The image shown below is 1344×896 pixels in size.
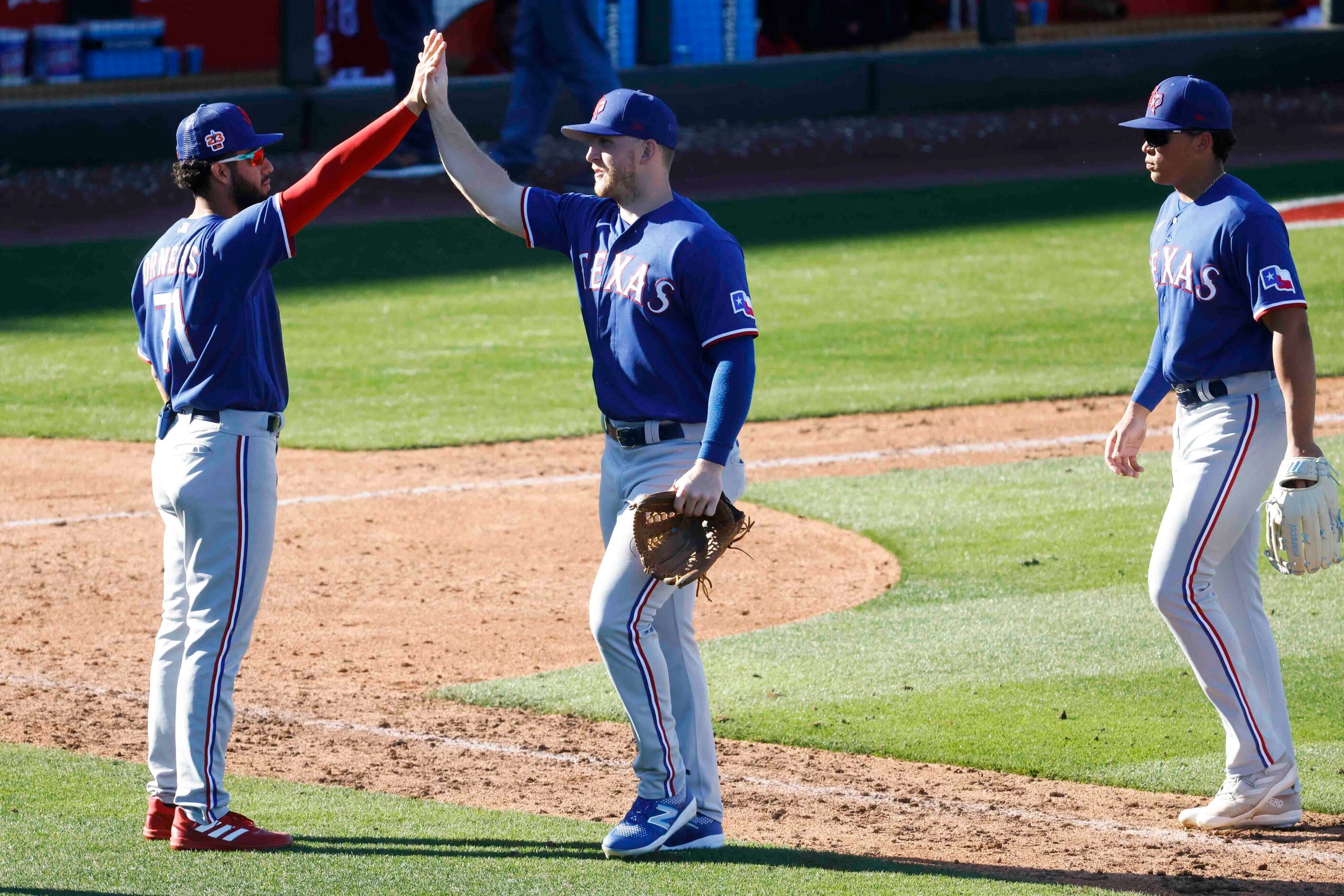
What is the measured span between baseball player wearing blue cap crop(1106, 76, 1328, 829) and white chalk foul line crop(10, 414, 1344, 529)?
449cm

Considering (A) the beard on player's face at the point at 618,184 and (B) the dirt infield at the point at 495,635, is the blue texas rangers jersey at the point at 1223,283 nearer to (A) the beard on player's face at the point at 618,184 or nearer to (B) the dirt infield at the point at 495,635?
(B) the dirt infield at the point at 495,635

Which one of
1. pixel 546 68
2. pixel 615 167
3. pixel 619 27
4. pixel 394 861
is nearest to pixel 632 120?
pixel 615 167

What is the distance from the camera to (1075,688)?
5.39 metres

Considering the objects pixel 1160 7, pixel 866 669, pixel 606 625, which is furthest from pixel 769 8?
pixel 606 625

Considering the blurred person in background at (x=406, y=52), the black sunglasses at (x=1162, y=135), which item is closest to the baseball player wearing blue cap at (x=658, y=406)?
the black sunglasses at (x=1162, y=135)

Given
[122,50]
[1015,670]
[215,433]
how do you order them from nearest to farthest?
[215,433] < [1015,670] < [122,50]

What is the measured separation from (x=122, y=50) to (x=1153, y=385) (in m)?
13.6

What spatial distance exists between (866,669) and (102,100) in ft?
37.7

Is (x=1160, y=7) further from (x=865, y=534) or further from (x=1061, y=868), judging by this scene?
(x=1061, y=868)

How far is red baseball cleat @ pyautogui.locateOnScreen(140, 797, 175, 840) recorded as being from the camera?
161 inches

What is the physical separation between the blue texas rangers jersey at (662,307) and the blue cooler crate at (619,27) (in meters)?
13.3

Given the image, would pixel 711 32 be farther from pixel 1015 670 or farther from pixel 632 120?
pixel 632 120

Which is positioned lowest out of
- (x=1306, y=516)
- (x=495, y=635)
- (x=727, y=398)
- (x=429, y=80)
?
(x=495, y=635)

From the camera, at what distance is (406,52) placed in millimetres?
14297
